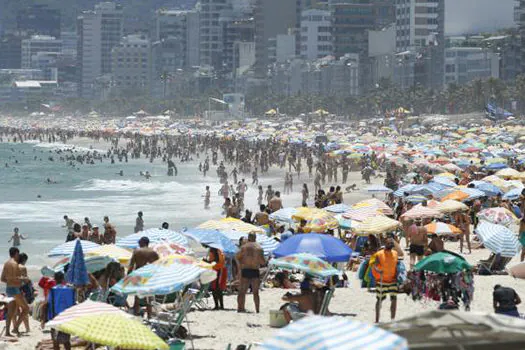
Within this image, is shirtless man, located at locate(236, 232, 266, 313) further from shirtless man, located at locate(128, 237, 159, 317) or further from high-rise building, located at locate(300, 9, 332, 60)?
high-rise building, located at locate(300, 9, 332, 60)

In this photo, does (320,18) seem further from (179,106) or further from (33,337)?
(33,337)

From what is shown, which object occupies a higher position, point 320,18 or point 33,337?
point 320,18

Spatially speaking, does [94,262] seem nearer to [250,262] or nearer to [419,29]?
[250,262]

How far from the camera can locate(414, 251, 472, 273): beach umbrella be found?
13953 millimetres

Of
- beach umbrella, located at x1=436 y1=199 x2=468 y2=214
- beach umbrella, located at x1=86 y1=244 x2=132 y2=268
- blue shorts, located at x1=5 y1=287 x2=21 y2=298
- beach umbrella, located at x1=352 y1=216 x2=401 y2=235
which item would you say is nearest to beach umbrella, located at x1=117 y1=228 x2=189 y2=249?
beach umbrella, located at x1=86 y1=244 x2=132 y2=268

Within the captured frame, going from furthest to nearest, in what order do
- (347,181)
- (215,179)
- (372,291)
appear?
(215,179), (347,181), (372,291)

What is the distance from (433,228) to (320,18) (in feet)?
542

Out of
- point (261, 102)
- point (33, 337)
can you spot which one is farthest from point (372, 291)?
point (261, 102)

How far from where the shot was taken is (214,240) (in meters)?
16.5

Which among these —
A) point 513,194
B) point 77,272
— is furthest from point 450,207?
point 77,272

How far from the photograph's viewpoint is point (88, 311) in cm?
962

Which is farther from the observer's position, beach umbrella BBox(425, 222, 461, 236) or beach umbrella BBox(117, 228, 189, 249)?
beach umbrella BBox(425, 222, 461, 236)

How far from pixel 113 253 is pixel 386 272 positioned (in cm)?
403

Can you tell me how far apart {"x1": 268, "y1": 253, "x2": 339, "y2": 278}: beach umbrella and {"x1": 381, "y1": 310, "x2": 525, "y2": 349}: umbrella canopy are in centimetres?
630
